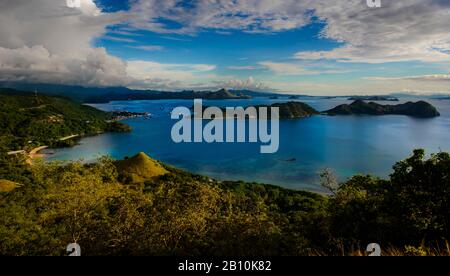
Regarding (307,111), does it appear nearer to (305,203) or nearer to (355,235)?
(305,203)

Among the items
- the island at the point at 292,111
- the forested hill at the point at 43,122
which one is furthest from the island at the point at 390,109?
the forested hill at the point at 43,122

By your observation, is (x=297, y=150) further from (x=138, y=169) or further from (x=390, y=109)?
(x=390, y=109)

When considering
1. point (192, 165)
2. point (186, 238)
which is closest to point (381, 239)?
point (186, 238)

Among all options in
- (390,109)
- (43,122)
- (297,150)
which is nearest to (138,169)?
(297,150)

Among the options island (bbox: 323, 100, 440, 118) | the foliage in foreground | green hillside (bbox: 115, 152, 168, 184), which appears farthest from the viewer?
island (bbox: 323, 100, 440, 118)
